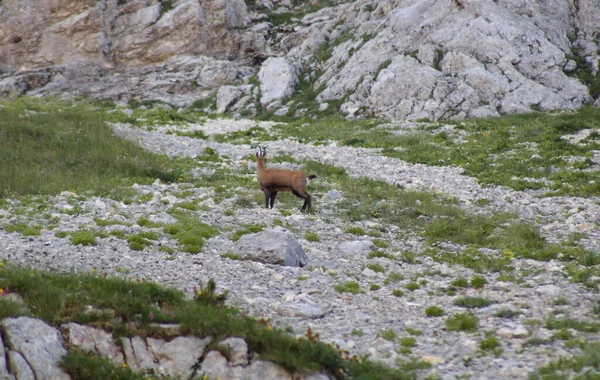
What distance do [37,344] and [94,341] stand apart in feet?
2.96

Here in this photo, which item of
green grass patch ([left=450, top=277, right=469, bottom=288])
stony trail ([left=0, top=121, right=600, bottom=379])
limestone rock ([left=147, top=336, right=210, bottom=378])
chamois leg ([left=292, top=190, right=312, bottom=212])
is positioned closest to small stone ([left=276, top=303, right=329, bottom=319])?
stony trail ([left=0, top=121, right=600, bottom=379])

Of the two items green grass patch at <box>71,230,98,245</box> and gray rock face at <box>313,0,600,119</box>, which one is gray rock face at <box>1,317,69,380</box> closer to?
green grass patch at <box>71,230,98,245</box>

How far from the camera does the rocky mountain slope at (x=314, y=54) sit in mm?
38938

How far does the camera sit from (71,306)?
10.0 m

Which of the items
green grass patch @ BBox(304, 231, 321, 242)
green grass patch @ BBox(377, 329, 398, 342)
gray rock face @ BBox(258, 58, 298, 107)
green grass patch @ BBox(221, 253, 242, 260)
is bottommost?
gray rock face @ BBox(258, 58, 298, 107)

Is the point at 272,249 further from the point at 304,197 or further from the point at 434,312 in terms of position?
the point at 304,197

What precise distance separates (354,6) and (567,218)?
39799 millimetres

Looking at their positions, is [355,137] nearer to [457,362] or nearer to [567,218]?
[567,218]

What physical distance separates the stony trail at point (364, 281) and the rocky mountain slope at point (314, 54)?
20.1 meters

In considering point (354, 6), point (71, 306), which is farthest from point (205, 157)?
point (354, 6)

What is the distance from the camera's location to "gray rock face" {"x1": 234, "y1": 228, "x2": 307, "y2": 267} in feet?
47.6

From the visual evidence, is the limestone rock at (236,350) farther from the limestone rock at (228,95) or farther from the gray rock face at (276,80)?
the limestone rock at (228,95)

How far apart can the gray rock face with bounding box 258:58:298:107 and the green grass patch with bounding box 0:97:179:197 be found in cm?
1658

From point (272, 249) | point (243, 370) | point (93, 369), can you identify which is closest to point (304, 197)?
point (272, 249)
